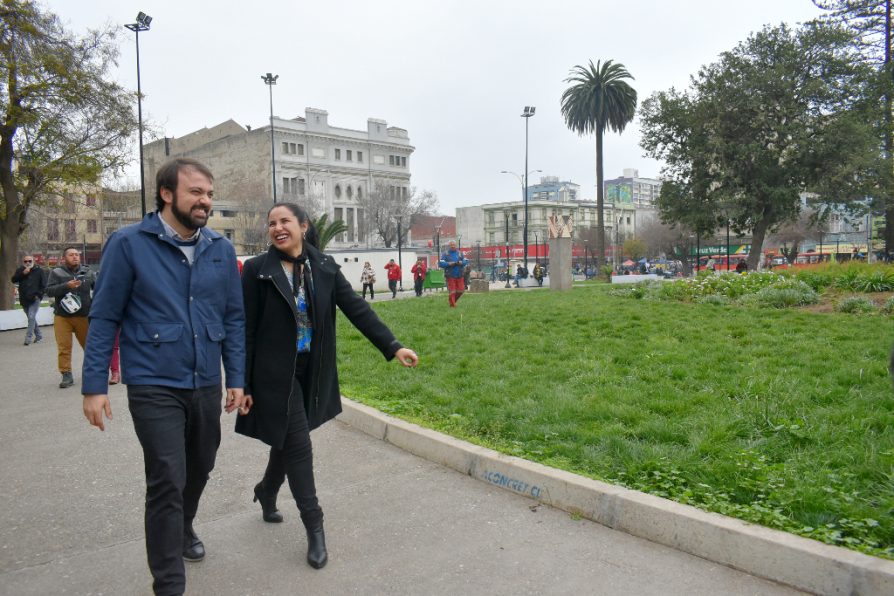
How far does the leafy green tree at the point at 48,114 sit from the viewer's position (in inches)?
683

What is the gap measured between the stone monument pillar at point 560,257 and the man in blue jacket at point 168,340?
22.9 metres

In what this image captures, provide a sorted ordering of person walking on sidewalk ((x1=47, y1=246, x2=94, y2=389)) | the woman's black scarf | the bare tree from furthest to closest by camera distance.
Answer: the bare tree, person walking on sidewalk ((x1=47, y1=246, x2=94, y2=389)), the woman's black scarf

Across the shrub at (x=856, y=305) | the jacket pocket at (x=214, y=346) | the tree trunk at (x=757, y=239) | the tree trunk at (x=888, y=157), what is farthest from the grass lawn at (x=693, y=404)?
the tree trunk at (x=757, y=239)

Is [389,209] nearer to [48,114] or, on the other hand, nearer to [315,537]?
[48,114]

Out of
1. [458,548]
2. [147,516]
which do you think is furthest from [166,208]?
[458,548]

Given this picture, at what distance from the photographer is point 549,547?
3.44 meters

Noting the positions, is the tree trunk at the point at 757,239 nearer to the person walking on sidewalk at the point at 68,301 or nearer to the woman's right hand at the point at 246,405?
the person walking on sidewalk at the point at 68,301

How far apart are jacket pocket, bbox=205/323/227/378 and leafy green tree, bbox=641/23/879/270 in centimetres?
3227

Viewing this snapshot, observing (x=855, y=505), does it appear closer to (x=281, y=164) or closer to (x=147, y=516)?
(x=147, y=516)

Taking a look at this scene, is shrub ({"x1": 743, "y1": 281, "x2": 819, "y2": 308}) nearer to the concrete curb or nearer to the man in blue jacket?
the concrete curb

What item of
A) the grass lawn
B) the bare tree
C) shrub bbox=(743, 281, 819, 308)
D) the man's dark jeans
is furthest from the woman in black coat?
the bare tree

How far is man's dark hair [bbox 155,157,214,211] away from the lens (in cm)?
296

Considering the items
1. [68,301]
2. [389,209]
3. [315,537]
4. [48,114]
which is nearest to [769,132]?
[48,114]

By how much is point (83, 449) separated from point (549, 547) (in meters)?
4.19
